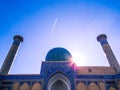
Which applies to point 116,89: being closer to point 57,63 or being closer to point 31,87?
point 57,63

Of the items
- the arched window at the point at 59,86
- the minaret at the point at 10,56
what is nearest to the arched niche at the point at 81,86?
the arched window at the point at 59,86

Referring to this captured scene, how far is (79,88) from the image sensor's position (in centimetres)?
1034

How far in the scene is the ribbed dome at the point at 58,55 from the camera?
44.3 feet

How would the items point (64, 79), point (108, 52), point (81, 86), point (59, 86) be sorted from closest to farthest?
point (81, 86), point (59, 86), point (64, 79), point (108, 52)

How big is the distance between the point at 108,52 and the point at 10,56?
10.1 metres

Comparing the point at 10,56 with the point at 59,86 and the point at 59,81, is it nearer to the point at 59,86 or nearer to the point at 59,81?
the point at 59,81

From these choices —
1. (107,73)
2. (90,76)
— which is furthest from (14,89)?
(107,73)

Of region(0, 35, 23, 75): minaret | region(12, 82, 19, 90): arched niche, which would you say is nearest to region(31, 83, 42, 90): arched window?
region(12, 82, 19, 90): arched niche

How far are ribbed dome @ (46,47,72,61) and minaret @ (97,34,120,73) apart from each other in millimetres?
3873

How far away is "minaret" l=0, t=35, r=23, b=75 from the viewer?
1229 centimetres

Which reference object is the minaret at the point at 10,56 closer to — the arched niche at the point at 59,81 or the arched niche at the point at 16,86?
the arched niche at the point at 16,86

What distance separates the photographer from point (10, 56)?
534 inches

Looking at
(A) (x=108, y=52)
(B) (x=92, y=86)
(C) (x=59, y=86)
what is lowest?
(B) (x=92, y=86)

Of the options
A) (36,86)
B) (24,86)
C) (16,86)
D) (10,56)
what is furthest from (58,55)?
(16,86)
